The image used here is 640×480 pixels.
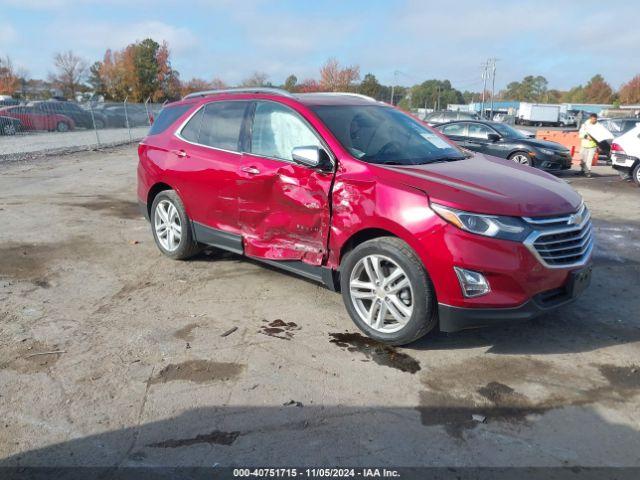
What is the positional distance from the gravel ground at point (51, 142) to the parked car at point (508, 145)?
41.9 ft

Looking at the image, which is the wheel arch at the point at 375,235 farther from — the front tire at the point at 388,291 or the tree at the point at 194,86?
the tree at the point at 194,86

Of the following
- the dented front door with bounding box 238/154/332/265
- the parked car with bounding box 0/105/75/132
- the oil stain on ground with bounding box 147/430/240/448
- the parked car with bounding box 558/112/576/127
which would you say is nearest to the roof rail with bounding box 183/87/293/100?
the dented front door with bounding box 238/154/332/265

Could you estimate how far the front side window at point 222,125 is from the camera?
5070 mm

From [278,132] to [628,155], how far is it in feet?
36.7

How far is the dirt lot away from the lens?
281cm

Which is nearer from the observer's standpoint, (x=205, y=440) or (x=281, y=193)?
(x=205, y=440)

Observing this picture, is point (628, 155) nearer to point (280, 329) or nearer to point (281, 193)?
point (281, 193)

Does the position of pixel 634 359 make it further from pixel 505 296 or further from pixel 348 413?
pixel 348 413

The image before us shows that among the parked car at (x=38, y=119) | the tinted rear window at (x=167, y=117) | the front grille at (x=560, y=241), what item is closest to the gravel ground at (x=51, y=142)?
the parked car at (x=38, y=119)

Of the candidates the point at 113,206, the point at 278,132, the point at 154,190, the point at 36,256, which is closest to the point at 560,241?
the point at 278,132

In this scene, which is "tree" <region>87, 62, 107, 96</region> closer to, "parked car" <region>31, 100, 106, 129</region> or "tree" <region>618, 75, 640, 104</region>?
"parked car" <region>31, 100, 106, 129</region>

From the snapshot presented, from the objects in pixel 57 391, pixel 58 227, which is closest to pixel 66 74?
pixel 58 227

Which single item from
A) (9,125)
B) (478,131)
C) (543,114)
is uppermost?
(543,114)

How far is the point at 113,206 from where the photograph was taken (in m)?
8.99
